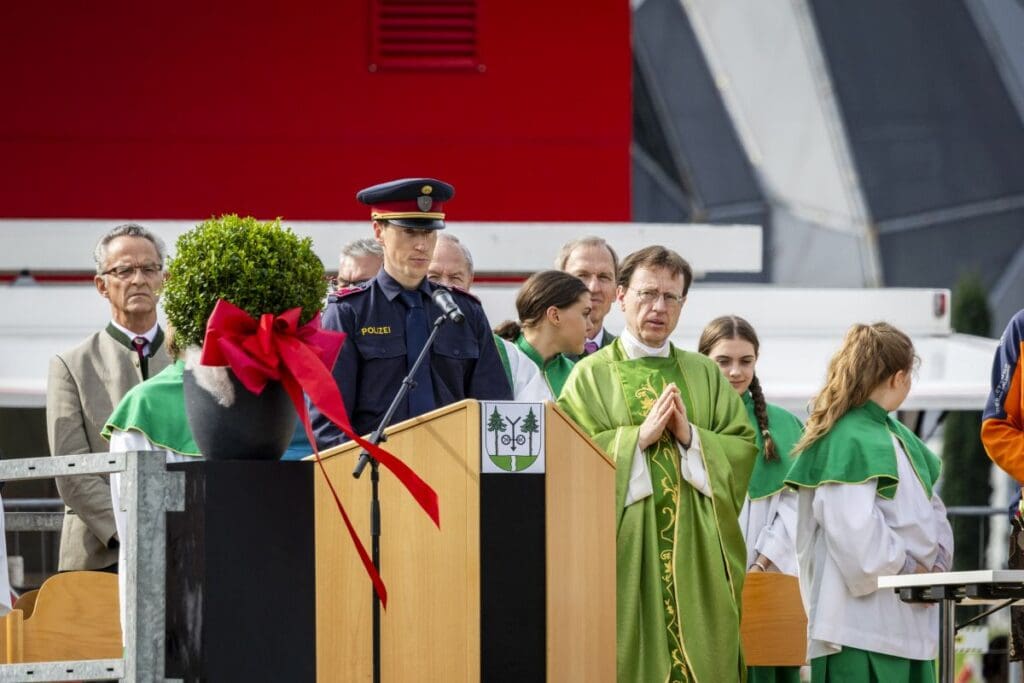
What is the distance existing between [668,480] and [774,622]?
2.87 ft

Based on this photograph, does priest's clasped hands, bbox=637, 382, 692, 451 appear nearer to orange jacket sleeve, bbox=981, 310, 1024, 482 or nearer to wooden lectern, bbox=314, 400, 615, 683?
wooden lectern, bbox=314, 400, 615, 683

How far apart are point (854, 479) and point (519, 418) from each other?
1.93 meters

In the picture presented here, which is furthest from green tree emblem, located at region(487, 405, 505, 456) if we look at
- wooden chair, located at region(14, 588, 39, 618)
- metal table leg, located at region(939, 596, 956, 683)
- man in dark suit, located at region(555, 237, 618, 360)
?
man in dark suit, located at region(555, 237, 618, 360)

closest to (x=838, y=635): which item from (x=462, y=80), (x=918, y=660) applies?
(x=918, y=660)

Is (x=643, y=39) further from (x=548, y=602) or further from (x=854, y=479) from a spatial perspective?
(x=548, y=602)

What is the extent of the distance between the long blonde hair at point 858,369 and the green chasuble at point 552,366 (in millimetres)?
1145

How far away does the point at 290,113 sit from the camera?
12.4 metres

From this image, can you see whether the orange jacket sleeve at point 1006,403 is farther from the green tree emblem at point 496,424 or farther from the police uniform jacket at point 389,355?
the green tree emblem at point 496,424

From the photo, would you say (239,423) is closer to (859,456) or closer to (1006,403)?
(859,456)

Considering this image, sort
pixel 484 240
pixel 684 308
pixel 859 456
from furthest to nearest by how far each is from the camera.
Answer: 1. pixel 684 308
2. pixel 484 240
3. pixel 859 456

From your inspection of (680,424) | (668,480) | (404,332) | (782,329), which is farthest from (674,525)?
(782,329)

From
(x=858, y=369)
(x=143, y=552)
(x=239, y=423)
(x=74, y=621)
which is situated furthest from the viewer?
(x=858, y=369)

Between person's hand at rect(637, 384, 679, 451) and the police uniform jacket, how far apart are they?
544mm

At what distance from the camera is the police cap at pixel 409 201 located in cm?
636
